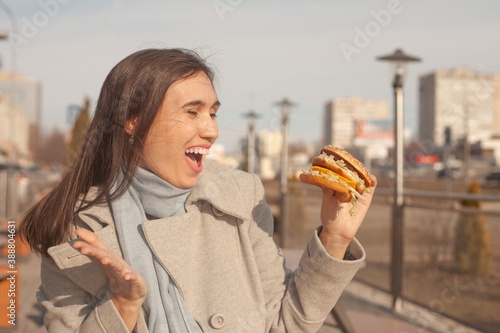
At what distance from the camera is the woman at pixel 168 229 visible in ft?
5.23

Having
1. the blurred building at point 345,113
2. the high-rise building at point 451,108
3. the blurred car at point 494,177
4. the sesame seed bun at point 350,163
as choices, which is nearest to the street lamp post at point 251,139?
the sesame seed bun at point 350,163

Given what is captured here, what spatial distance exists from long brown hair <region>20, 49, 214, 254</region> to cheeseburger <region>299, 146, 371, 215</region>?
493 mm

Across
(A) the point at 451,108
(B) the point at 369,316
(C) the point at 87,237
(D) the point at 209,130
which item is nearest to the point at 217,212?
(D) the point at 209,130

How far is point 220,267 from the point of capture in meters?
1.67

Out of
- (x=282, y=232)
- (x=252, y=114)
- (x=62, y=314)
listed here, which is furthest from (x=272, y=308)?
(x=252, y=114)

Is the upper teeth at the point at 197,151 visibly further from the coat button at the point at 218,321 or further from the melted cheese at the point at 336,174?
the coat button at the point at 218,321

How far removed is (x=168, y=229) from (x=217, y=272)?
208 millimetres

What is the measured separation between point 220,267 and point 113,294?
36 centimetres

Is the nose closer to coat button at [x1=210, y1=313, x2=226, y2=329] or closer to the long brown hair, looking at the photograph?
the long brown hair

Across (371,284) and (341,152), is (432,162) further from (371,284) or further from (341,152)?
(341,152)

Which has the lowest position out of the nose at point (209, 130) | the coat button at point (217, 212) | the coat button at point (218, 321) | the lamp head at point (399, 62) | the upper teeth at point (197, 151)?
the coat button at point (218, 321)

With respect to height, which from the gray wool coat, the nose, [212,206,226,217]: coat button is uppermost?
the nose

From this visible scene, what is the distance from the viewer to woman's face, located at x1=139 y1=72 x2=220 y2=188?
62.8 inches

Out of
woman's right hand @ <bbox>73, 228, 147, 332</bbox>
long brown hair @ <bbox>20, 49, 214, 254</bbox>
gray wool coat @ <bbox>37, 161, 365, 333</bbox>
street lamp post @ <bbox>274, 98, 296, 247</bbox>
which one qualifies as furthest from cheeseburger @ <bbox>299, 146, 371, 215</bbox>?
street lamp post @ <bbox>274, 98, 296, 247</bbox>
